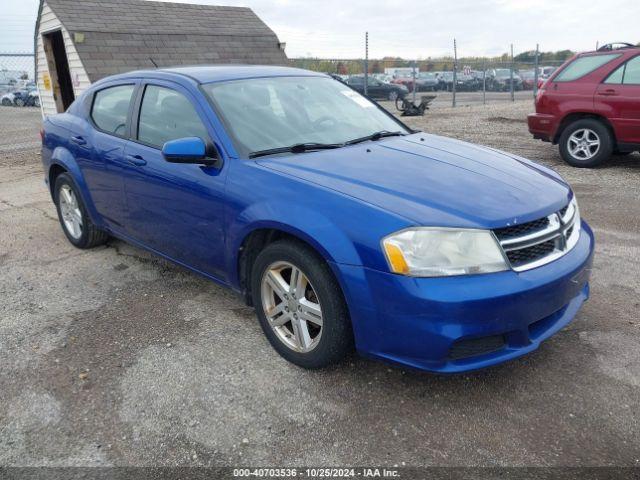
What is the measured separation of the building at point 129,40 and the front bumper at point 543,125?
26.6ft

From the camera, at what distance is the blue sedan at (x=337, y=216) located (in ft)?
8.09

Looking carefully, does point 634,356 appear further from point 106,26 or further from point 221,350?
point 106,26

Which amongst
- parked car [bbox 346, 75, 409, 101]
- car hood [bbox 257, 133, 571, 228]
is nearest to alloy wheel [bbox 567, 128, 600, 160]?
car hood [bbox 257, 133, 571, 228]

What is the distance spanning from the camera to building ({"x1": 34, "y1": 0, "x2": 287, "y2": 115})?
12797 millimetres

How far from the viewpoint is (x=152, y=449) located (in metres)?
2.49

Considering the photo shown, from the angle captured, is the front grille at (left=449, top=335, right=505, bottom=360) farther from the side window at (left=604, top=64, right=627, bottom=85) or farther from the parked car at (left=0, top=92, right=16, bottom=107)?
the parked car at (left=0, top=92, right=16, bottom=107)

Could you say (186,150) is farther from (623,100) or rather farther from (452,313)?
(623,100)

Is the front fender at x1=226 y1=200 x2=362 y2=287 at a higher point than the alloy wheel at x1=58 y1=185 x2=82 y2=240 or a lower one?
higher

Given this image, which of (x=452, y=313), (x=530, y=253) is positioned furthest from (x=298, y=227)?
(x=530, y=253)

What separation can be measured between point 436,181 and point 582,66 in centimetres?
650

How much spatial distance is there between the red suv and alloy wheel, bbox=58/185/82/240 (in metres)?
6.72

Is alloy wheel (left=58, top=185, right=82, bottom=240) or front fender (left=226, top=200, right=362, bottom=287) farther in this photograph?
alloy wheel (left=58, top=185, right=82, bottom=240)

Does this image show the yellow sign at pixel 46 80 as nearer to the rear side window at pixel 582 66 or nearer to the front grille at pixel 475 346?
the rear side window at pixel 582 66

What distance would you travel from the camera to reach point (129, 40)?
13.5 meters
